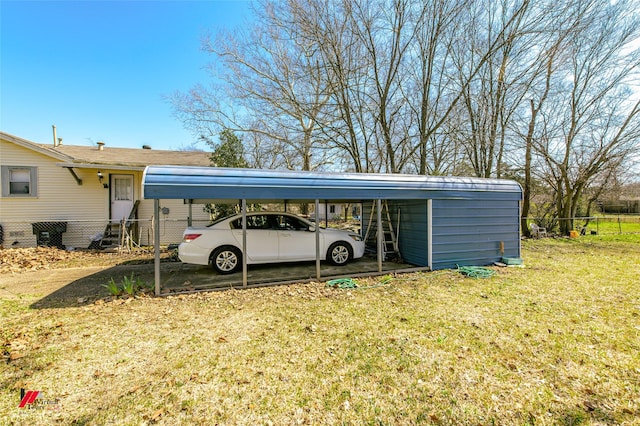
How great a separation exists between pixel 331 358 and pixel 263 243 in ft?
13.3

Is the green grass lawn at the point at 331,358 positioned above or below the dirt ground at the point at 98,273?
below

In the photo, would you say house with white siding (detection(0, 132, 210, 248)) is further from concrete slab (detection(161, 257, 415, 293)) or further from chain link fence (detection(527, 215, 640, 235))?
chain link fence (detection(527, 215, 640, 235))

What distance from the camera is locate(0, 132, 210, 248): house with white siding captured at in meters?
10.3

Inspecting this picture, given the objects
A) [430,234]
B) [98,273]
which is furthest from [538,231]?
[98,273]

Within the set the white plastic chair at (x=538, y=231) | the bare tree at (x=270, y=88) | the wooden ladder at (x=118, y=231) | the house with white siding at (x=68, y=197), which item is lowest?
the white plastic chair at (x=538, y=231)

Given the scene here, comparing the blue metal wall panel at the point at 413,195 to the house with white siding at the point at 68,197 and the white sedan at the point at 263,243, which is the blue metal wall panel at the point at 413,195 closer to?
the white sedan at the point at 263,243

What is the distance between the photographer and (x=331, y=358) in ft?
10.3

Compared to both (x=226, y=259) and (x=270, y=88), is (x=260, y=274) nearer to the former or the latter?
(x=226, y=259)

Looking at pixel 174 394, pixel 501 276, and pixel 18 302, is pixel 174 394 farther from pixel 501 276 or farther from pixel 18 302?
pixel 501 276

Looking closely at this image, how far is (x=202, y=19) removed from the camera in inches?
409

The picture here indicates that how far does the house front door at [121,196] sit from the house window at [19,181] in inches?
101

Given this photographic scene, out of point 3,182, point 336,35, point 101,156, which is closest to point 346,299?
point 336,35

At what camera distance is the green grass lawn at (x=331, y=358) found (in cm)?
234

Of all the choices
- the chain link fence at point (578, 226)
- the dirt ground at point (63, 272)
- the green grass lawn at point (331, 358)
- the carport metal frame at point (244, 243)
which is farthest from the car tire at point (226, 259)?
the chain link fence at point (578, 226)
